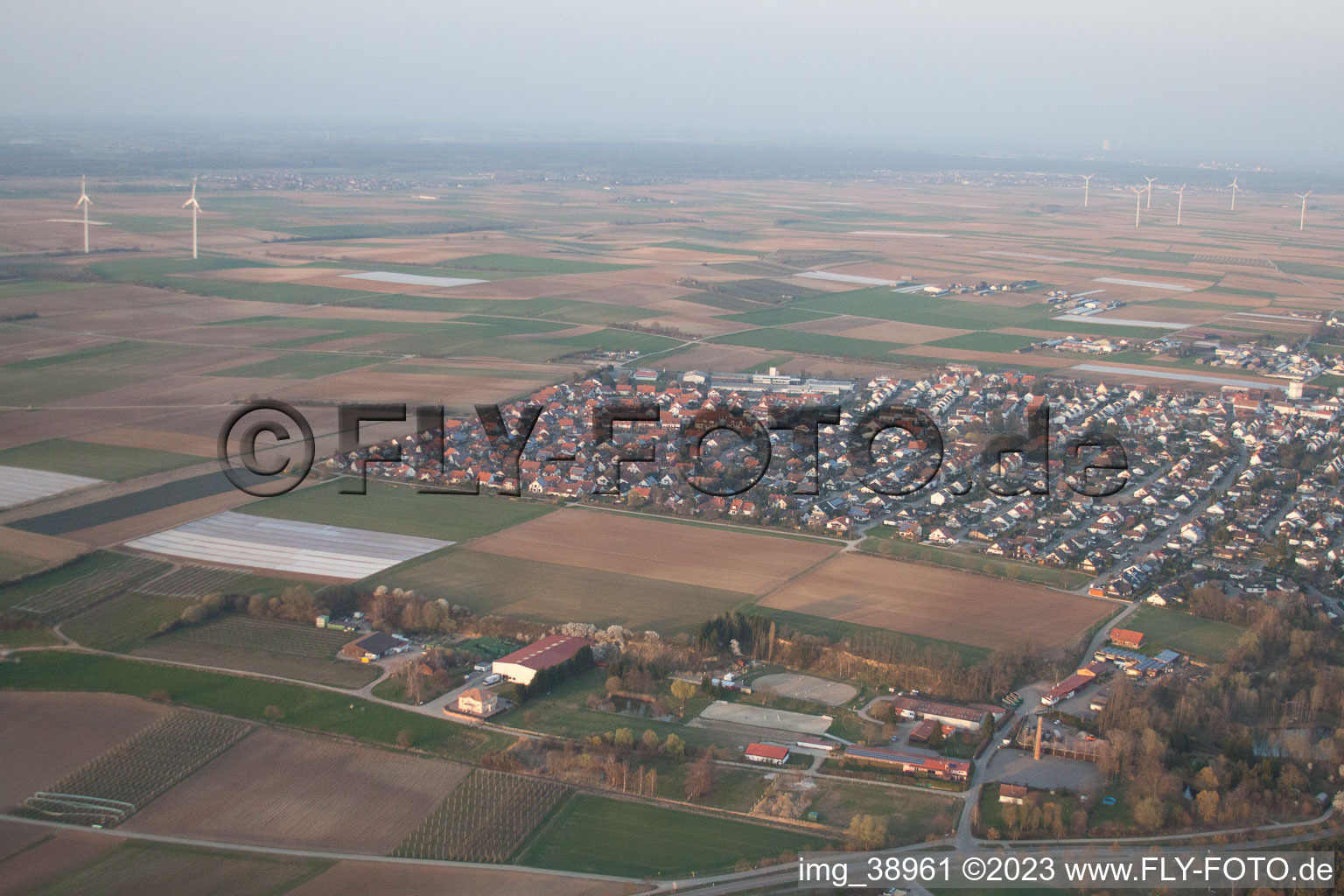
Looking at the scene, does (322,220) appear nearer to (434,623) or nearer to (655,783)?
(434,623)

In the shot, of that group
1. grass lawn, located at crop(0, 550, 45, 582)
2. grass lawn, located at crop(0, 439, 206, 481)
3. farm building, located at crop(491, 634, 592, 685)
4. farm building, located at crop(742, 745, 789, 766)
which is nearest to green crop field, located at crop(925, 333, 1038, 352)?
grass lawn, located at crop(0, 439, 206, 481)

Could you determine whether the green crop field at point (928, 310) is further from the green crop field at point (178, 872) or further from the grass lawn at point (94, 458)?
the green crop field at point (178, 872)

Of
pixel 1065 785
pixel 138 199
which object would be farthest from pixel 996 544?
pixel 138 199

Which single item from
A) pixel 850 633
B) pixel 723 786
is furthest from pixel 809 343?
pixel 723 786

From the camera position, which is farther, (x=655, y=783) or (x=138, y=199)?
(x=138, y=199)

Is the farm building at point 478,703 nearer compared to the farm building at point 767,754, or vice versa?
the farm building at point 767,754

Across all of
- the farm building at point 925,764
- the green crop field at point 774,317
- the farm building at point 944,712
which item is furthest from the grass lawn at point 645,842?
the green crop field at point 774,317

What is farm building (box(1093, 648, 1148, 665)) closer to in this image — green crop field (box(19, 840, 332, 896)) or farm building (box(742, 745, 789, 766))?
farm building (box(742, 745, 789, 766))
